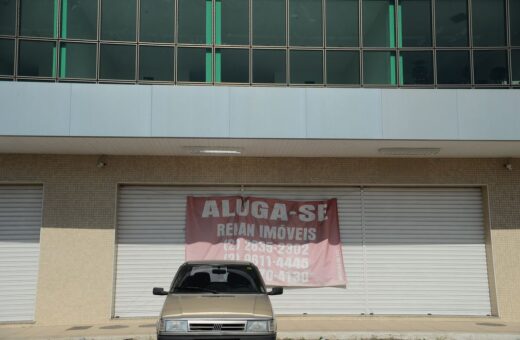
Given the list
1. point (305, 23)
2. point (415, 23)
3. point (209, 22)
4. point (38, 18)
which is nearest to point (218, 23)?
point (209, 22)

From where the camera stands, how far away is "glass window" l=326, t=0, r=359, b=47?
12508 millimetres

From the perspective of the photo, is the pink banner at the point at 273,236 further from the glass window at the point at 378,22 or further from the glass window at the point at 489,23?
the glass window at the point at 489,23

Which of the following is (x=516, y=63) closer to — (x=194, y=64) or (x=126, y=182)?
(x=194, y=64)

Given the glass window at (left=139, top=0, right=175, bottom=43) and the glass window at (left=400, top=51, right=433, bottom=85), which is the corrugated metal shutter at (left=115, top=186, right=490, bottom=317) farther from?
the glass window at (left=139, top=0, right=175, bottom=43)

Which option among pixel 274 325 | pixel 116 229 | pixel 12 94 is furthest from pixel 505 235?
pixel 12 94

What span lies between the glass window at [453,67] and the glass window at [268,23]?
3.46m

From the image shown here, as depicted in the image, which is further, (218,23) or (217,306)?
(218,23)

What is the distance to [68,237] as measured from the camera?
12.4 meters

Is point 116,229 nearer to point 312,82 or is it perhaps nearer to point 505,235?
point 312,82

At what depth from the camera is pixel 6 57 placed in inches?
468

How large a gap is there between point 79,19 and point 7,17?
1466mm

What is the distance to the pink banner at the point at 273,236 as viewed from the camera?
12.9 meters

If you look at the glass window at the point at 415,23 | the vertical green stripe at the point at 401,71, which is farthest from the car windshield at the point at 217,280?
the glass window at the point at 415,23

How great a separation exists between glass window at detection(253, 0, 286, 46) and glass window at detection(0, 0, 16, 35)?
5.06 m
